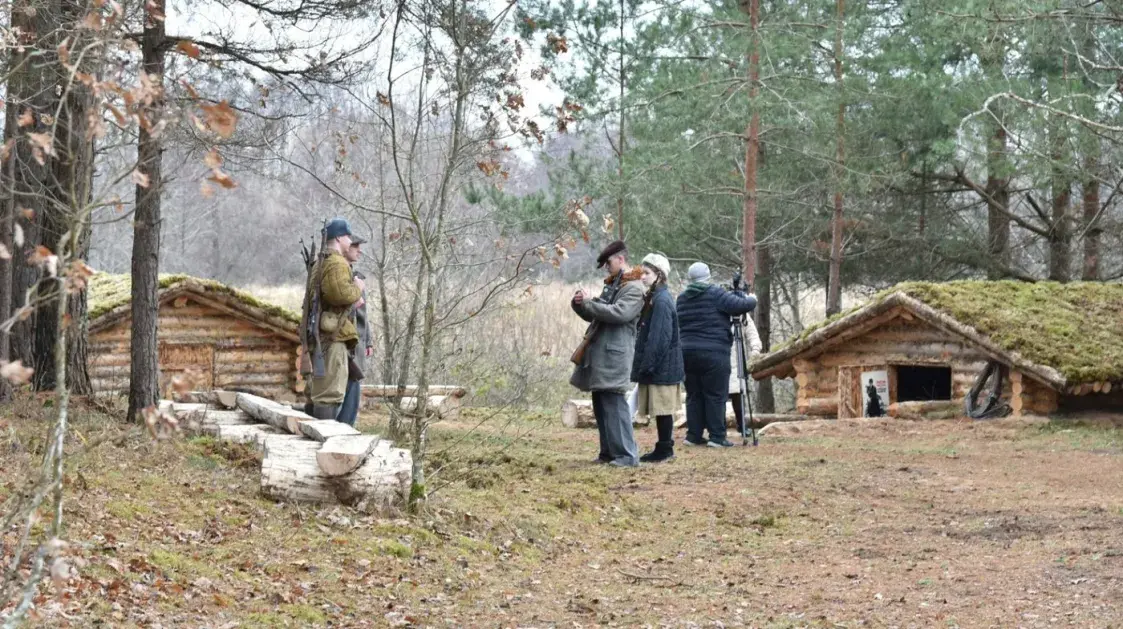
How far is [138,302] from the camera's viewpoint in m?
11.4

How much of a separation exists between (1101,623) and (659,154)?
577 inches

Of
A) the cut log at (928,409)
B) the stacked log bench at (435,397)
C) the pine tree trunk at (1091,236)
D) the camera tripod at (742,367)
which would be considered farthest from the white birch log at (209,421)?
the pine tree trunk at (1091,236)

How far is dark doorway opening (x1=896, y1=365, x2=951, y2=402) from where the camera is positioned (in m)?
20.1

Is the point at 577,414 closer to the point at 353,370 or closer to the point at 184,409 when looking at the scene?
the point at 184,409

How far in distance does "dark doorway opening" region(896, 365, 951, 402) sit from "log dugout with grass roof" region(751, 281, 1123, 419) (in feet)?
0.29

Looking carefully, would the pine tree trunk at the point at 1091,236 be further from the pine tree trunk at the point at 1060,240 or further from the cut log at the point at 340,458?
the cut log at the point at 340,458

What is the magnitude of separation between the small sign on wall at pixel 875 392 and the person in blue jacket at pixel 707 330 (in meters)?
5.97

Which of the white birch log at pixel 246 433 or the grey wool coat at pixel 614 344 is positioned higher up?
the grey wool coat at pixel 614 344

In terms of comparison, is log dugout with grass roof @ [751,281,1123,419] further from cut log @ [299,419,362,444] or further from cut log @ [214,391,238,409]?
cut log @ [299,419,362,444]

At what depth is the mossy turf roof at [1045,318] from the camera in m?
15.6

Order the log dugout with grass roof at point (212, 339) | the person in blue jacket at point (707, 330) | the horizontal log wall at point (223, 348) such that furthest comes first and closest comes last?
the horizontal log wall at point (223, 348) < the log dugout with grass roof at point (212, 339) < the person in blue jacket at point (707, 330)

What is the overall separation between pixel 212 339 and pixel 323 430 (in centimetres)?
1253

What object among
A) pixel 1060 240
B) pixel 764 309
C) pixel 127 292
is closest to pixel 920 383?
pixel 1060 240

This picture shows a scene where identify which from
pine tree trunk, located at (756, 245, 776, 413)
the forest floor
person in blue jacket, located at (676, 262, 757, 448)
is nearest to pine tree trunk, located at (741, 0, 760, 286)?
person in blue jacket, located at (676, 262, 757, 448)
